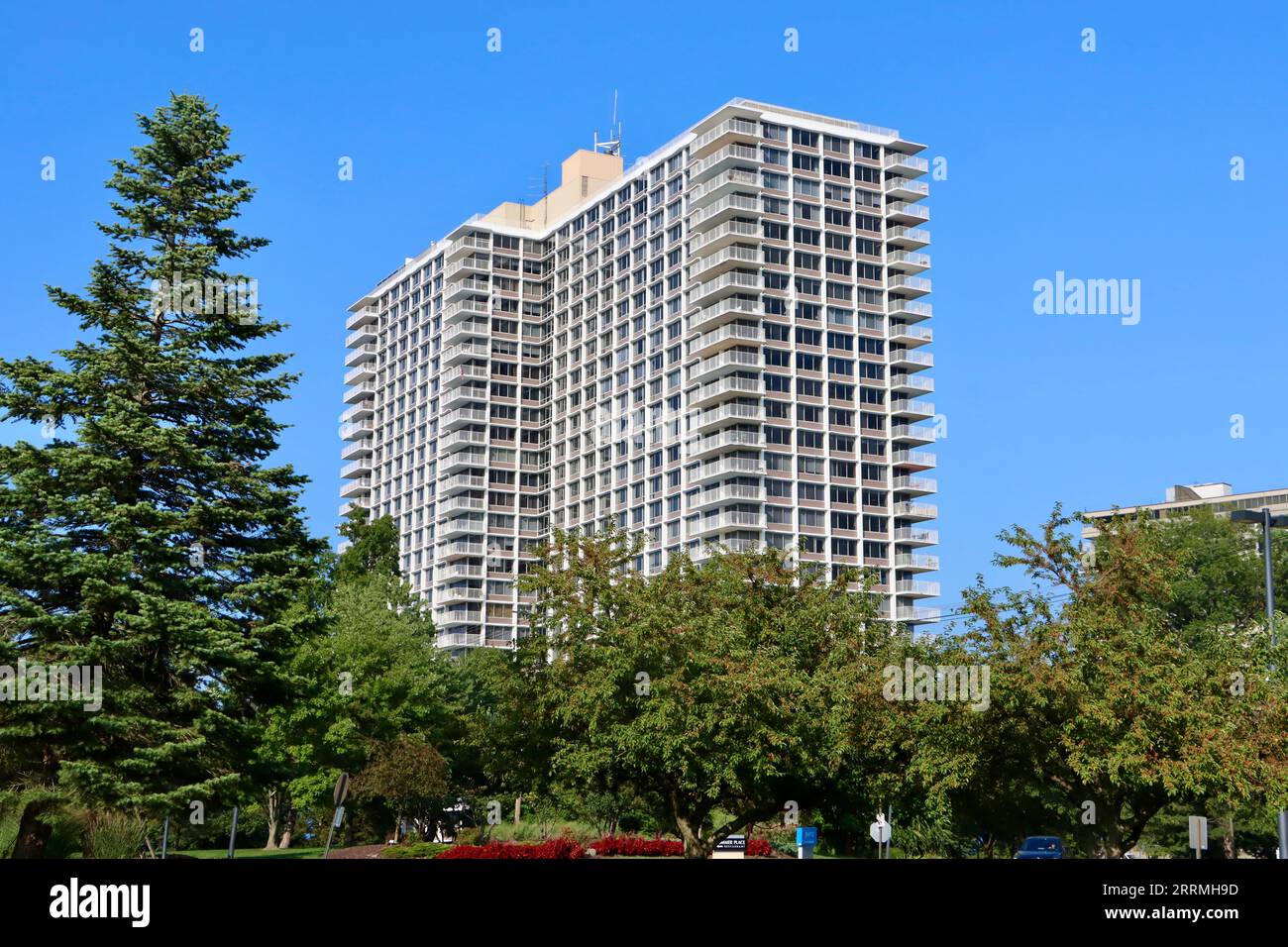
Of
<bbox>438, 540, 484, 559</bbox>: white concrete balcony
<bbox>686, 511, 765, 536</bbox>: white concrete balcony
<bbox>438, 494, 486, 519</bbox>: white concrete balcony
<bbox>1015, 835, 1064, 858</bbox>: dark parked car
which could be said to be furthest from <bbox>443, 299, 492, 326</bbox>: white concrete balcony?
<bbox>1015, 835, 1064, 858</bbox>: dark parked car

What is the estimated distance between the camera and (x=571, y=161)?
488 feet

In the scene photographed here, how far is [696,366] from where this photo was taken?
12038cm

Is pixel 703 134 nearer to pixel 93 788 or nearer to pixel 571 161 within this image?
pixel 571 161

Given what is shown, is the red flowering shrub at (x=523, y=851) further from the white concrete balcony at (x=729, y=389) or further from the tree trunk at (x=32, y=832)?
the white concrete balcony at (x=729, y=389)

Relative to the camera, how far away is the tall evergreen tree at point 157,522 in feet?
97.1

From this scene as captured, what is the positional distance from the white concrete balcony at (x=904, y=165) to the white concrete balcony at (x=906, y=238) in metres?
5.60

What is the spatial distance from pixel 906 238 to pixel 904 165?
7.32 meters

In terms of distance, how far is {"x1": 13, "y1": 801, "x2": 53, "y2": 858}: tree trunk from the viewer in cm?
2759

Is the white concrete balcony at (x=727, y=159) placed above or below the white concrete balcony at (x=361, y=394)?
above

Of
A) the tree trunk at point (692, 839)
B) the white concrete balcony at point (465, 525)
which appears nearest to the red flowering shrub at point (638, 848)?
the tree trunk at point (692, 839)

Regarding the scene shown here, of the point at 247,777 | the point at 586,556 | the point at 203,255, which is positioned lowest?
the point at 247,777

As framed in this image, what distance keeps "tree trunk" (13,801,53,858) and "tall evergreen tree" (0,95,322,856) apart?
49 mm
